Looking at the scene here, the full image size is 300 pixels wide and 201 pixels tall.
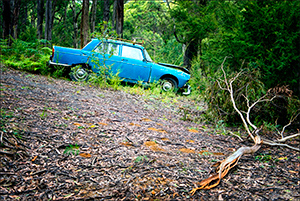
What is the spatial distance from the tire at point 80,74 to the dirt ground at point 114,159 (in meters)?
3.59

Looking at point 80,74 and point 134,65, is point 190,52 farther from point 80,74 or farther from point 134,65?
A: point 80,74

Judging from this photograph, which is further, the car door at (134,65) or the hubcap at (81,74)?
the car door at (134,65)

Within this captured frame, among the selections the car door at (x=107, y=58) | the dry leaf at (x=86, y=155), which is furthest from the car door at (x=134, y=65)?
the dry leaf at (x=86, y=155)

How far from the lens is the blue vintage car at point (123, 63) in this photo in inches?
317

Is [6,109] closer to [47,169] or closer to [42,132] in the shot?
[42,132]

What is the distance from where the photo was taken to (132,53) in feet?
28.8

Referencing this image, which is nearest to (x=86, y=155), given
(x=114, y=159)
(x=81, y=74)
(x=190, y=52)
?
(x=114, y=159)

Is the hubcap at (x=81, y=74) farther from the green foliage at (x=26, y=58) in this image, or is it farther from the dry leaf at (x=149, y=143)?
the dry leaf at (x=149, y=143)

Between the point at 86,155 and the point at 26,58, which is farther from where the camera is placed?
the point at 26,58

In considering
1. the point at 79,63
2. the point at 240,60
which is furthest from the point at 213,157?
the point at 79,63

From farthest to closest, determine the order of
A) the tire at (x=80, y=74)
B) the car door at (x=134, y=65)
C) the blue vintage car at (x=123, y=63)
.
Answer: the car door at (x=134, y=65)
the blue vintage car at (x=123, y=63)
the tire at (x=80, y=74)

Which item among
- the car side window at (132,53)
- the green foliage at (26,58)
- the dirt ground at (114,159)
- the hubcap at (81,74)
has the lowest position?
the dirt ground at (114,159)

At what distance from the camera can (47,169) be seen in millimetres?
2344

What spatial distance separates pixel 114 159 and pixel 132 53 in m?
6.50
